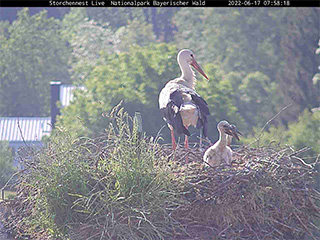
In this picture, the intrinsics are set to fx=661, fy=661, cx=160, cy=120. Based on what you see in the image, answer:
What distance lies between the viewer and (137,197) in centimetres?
502

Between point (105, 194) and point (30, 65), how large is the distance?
1027 inches

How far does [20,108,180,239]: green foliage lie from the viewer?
196 inches

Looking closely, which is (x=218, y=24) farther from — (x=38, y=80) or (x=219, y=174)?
(x=219, y=174)

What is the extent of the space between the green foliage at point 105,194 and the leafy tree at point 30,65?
20.3 m

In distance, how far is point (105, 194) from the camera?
16.5 feet

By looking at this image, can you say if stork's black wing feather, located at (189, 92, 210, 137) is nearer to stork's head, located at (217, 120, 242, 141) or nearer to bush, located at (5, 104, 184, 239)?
stork's head, located at (217, 120, 242, 141)

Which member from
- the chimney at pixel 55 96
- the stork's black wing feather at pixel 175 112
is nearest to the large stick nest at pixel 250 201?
the stork's black wing feather at pixel 175 112

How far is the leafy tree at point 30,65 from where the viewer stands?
2788cm

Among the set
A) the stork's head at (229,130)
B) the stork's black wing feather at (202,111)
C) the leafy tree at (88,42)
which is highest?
the stork's black wing feather at (202,111)

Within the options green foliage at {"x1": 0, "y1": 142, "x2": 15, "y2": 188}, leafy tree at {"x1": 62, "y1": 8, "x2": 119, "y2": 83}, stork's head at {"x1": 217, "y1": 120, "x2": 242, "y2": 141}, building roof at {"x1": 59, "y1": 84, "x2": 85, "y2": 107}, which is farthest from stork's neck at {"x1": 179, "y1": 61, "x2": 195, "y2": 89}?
leafy tree at {"x1": 62, "y1": 8, "x2": 119, "y2": 83}

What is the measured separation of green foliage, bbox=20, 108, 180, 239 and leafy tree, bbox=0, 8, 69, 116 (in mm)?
20265

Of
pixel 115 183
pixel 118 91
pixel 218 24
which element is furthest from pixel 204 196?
pixel 218 24

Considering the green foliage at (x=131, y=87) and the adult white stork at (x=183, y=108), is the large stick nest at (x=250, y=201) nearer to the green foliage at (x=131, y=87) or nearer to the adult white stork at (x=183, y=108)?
the adult white stork at (x=183, y=108)

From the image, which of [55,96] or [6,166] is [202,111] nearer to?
[6,166]
